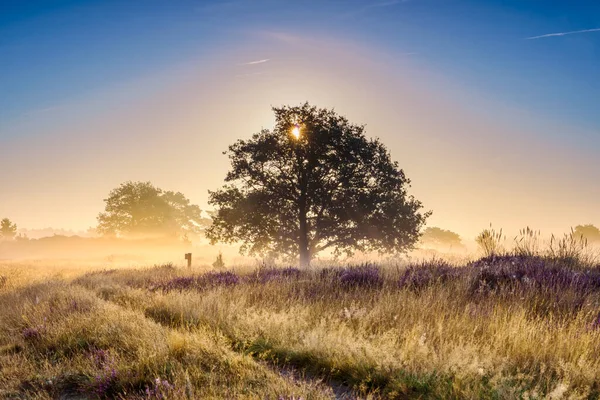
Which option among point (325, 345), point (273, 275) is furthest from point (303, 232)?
point (325, 345)

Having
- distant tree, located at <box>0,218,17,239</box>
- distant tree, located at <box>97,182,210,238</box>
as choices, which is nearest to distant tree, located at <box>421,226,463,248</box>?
distant tree, located at <box>97,182,210,238</box>

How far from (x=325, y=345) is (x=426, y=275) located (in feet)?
17.3

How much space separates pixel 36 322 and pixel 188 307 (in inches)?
117

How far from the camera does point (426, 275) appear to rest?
30.1ft

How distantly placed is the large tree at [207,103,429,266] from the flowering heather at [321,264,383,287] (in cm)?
1145

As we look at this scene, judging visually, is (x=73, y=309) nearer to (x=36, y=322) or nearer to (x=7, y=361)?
(x=36, y=322)

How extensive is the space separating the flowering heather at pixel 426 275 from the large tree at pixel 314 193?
38.4 feet

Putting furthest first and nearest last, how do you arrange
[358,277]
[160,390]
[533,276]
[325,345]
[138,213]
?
[138,213] < [358,277] < [533,276] < [325,345] < [160,390]

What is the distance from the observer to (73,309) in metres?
7.68

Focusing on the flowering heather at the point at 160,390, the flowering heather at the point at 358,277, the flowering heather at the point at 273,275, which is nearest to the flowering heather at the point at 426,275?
the flowering heather at the point at 358,277

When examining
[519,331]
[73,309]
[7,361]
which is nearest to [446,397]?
[519,331]

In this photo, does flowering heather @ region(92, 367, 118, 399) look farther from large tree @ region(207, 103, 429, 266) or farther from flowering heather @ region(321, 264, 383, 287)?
large tree @ region(207, 103, 429, 266)

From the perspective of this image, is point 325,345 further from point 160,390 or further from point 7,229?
point 7,229

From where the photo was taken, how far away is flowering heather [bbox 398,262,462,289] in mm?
8523
